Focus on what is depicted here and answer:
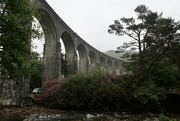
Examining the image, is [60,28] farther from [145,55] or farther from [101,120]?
[101,120]

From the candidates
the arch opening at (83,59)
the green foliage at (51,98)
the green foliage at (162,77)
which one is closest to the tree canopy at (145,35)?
the green foliage at (162,77)

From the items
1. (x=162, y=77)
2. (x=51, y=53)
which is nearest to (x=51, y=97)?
(x=51, y=53)

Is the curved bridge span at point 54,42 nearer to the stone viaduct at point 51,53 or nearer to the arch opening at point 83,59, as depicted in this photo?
the stone viaduct at point 51,53

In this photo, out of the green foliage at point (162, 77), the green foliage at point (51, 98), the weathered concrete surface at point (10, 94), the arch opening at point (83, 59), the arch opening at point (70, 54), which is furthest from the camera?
the arch opening at point (83, 59)

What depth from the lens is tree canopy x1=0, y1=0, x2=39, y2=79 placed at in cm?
668

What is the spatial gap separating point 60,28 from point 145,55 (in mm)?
11148

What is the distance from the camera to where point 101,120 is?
28.2 feet

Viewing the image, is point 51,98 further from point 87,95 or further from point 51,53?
point 51,53

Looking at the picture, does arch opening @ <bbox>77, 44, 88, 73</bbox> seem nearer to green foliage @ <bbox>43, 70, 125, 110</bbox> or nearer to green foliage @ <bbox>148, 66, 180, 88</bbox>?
green foliage @ <bbox>148, 66, 180, 88</bbox>

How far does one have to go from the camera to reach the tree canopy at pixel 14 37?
21.9 feet

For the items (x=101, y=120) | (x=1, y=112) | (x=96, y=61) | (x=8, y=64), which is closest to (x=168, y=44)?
(x=101, y=120)

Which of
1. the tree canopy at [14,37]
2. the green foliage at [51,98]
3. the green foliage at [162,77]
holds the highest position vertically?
the tree canopy at [14,37]

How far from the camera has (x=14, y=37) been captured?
268 inches

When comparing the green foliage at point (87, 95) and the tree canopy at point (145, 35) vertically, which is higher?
the tree canopy at point (145, 35)
